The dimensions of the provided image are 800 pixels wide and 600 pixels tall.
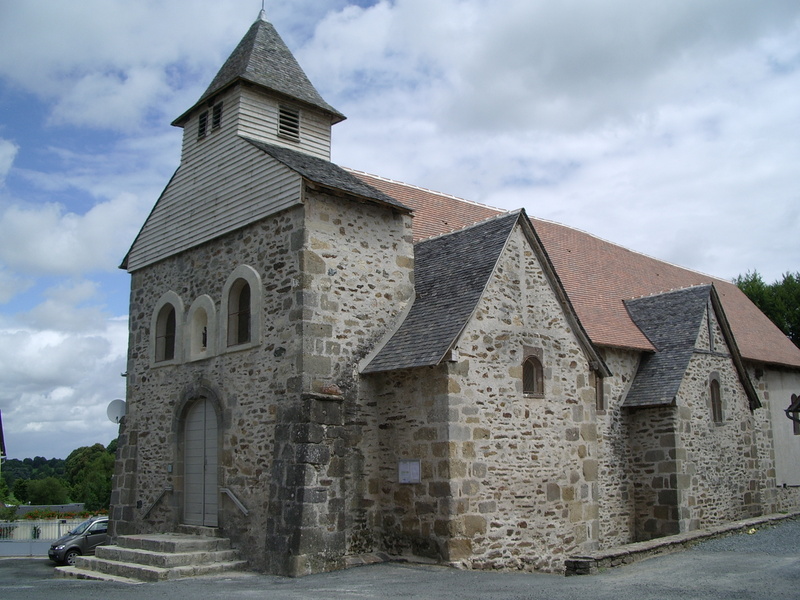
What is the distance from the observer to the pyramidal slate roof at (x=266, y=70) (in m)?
15.8

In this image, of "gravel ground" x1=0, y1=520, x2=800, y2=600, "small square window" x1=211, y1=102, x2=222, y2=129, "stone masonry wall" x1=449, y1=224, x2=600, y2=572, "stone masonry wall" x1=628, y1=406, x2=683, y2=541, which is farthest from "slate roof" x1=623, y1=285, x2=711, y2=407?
"small square window" x1=211, y1=102, x2=222, y2=129

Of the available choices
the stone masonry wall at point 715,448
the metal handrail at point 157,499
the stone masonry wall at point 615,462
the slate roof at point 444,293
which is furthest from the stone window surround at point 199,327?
the stone masonry wall at point 715,448

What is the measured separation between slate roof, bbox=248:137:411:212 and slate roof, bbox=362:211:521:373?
141 cm

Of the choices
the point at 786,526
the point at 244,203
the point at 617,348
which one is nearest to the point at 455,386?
the point at 244,203

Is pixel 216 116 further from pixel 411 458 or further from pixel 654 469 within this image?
pixel 654 469

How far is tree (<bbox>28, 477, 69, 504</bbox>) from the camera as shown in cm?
5119

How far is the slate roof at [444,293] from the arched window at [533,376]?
179 centimetres

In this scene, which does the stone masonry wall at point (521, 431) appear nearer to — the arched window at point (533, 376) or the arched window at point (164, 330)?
the arched window at point (533, 376)

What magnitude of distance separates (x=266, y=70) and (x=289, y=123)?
123 cm

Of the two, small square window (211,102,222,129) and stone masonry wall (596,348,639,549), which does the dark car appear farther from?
stone masonry wall (596,348,639,549)

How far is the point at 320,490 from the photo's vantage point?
12.2 meters

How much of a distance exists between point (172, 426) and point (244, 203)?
4.82 meters

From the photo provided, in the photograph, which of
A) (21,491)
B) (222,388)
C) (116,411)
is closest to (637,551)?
(222,388)

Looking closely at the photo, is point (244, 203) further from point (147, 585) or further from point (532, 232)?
point (147, 585)
